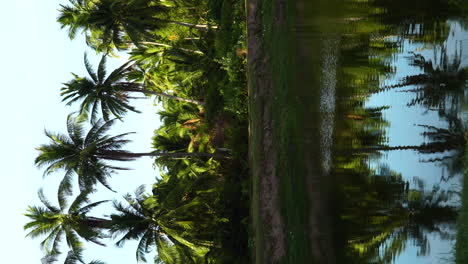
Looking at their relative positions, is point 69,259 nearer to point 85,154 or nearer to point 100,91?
point 85,154

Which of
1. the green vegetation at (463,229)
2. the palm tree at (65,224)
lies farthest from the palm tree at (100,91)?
the green vegetation at (463,229)

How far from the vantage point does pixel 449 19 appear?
9414mm

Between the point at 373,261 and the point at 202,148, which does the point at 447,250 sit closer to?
the point at 373,261

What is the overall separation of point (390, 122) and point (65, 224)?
49.2ft

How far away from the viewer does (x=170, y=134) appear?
2409 centimetres

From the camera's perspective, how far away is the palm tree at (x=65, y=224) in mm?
17286

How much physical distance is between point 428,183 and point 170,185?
49.3 ft

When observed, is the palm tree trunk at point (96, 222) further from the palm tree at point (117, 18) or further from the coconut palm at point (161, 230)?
the palm tree at point (117, 18)

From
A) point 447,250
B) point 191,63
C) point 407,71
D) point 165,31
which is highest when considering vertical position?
point 165,31

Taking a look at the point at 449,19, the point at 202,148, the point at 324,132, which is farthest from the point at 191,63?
the point at 449,19

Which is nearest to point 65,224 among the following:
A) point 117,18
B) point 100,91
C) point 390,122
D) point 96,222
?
point 96,222

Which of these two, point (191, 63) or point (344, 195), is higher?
point (191, 63)

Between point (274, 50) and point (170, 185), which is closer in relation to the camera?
point (274, 50)

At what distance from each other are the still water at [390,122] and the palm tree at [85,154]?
9424 mm
